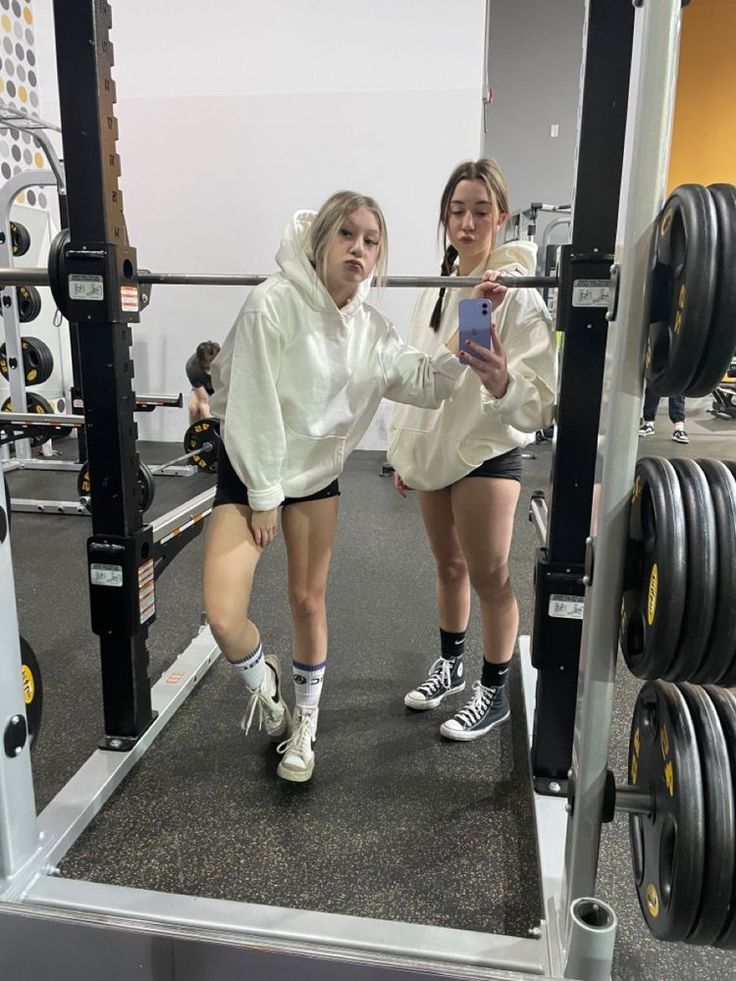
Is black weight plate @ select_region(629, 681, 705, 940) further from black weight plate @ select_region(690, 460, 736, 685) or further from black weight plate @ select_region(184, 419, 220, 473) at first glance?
black weight plate @ select_region(184, 419, 220, 473)

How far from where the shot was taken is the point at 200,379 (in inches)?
207

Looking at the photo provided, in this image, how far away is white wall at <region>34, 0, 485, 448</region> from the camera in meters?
5.32

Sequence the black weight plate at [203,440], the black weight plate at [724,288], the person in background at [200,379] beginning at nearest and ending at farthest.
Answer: the black weight plate at [724,288] < the black weight plate at [203,440] < the person in background at [200,379]

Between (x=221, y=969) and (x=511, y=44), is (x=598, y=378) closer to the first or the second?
(x=221, y=969)

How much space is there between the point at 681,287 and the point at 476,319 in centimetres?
64

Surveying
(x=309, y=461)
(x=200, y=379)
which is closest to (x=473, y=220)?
(x=309, y=461)

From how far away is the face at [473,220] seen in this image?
1.73 meters

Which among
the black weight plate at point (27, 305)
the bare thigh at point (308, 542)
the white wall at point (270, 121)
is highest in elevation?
the white wall at point (270, 121)

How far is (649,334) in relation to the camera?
39.4 inches

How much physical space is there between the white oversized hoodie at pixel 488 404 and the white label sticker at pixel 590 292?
0.56ft

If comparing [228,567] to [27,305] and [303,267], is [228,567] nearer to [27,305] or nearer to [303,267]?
[303,267]

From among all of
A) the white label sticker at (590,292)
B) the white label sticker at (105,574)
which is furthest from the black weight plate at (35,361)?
the white label sticker at (590,292)

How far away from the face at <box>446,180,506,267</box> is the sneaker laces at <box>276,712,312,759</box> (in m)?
1.32

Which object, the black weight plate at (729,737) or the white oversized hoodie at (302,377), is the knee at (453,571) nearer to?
the white oversized hoodie at (302,377)
